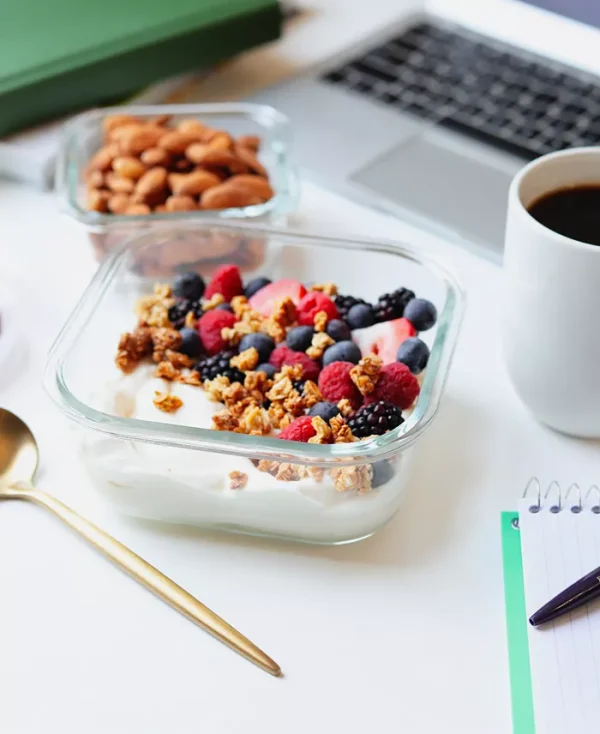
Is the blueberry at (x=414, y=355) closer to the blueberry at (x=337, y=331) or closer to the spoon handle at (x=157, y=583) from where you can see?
the blueberry at (x=337, y=331)

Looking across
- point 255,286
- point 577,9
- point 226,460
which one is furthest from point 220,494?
point 577,9

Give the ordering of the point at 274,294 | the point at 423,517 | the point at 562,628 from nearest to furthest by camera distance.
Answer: the point at 562,628 → the point at 423,517 → the point at 274,294

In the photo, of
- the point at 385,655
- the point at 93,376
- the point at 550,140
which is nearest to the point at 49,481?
the point at 93,376

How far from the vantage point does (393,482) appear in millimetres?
608

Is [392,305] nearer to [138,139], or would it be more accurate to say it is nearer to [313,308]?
[313,308]

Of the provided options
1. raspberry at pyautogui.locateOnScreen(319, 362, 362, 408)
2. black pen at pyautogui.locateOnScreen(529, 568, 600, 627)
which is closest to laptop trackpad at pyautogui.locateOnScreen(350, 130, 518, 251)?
raspberry at pyautogui.locateOnScreen(319, 362, 362, 408)

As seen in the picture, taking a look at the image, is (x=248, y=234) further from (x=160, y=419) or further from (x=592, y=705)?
(x=592, y=705)

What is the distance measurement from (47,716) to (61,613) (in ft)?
0.24

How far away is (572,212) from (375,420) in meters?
0.23

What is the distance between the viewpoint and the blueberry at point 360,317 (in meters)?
0.72

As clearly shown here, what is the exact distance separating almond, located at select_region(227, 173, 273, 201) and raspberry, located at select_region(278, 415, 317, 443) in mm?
344

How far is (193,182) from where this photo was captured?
88 centimetres

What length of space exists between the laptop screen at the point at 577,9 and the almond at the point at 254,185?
485 millimetres

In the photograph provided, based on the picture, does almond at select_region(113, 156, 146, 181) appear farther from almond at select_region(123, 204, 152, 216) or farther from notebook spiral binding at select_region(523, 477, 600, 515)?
notebook spiral binding at select_region(523, 477, 600, 515)
